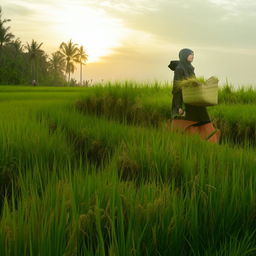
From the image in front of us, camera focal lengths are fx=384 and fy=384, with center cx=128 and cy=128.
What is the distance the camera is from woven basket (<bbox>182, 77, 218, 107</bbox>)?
4.59 meters

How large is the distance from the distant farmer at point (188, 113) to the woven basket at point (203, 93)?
316 mm

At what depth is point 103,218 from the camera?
5.55ft

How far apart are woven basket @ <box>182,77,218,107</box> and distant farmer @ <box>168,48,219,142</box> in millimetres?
316

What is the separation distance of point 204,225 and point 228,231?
0.53 feet

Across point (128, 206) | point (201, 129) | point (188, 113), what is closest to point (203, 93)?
point (188, 113)

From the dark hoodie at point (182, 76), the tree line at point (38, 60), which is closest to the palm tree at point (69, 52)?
the tree line at point (38, 60)

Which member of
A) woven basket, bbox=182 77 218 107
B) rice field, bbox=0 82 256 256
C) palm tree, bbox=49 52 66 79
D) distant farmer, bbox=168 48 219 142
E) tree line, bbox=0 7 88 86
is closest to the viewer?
rice field, bbox=0 82 256 256

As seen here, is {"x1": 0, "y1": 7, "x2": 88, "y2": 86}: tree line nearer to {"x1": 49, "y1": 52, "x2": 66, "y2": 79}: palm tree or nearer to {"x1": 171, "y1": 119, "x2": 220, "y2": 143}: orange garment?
{"x1": 49, "y1": 52, "x2": 66, "y2": 79}: palm tree

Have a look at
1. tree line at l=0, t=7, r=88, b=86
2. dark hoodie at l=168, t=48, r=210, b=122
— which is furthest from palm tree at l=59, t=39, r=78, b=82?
dark hoodie at l=168, t=48, r=210, b=122

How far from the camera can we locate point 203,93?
4.59 m

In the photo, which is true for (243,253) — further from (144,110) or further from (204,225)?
(144,110)

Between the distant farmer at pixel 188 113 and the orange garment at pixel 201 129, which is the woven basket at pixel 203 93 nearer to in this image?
the distant farmer at pixel 188 113

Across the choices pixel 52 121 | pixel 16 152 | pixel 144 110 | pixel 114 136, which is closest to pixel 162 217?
pixel 16 152

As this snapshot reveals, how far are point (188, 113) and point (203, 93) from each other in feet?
1.77
